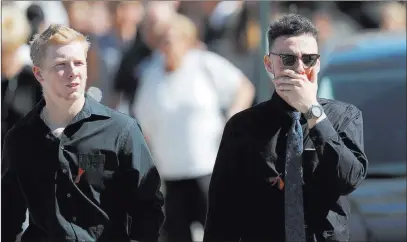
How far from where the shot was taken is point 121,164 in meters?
4.05

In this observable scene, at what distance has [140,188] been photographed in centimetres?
406

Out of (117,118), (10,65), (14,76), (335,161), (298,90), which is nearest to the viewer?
(335,161)

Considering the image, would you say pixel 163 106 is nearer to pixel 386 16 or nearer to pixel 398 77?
Result: pixel 398 77

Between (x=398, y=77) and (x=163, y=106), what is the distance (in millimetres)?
1583

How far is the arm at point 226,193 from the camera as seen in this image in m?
4.05

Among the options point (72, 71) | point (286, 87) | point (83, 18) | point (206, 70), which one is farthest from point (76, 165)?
point (83, 18)

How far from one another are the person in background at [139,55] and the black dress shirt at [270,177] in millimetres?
3447

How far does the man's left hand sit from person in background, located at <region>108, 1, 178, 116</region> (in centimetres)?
356

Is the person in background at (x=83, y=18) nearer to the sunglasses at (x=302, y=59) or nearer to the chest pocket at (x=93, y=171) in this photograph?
the chest pocket at (x=93, y=171)

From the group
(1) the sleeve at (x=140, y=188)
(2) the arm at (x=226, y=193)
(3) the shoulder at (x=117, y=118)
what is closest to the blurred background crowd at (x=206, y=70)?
(3) the shoulder at (x=117, y=118)

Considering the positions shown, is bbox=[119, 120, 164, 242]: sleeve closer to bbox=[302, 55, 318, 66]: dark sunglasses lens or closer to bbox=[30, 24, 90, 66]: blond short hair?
bbox=[30, 24, 90, 66]: blond short hair

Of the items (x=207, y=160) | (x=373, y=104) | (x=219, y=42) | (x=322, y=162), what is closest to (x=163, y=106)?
(x=207, y=160)

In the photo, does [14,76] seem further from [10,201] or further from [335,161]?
[335,161]

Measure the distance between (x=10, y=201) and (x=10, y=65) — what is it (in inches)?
101
